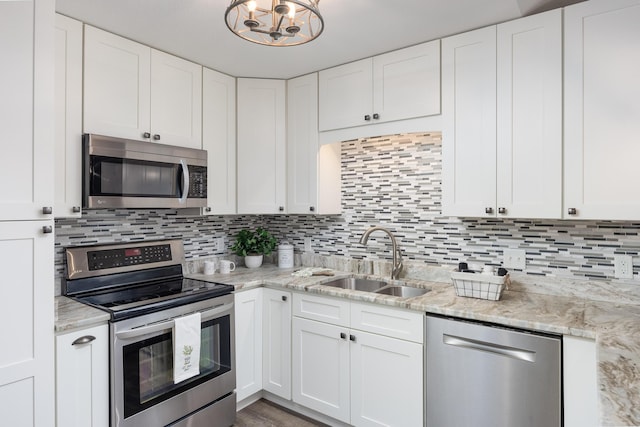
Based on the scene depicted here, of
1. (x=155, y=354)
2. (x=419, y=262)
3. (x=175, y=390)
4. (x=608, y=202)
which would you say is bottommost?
(x=175, y=390)

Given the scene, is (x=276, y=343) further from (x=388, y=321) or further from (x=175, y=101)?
(x=175, y=101)

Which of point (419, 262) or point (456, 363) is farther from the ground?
point (419, 262)

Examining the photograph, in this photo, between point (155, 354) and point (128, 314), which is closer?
point (128, 314)

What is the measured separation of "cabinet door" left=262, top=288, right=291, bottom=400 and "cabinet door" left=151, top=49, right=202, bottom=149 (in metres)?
1.19

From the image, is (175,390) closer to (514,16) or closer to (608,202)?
(608,202)

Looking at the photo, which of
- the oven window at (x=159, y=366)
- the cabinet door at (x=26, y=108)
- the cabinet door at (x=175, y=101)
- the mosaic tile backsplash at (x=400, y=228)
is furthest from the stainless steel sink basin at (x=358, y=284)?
the cabinet door at (x=26, y=108)

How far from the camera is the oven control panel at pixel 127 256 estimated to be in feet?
7.54

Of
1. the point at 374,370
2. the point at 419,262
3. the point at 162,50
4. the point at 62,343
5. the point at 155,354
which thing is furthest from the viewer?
the point at 419,262

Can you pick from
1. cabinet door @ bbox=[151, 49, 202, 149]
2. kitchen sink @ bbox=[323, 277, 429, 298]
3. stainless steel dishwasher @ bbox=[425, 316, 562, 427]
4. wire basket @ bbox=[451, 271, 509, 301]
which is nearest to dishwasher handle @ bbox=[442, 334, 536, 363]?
stainless steel dishwasher @ bbox=[425, 316, 562, 427]

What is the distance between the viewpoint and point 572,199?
1.87 metres

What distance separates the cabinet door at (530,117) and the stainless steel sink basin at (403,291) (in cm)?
72

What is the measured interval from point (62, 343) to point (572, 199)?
8.00 feet

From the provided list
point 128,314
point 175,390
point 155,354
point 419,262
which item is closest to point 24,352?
point 128,314

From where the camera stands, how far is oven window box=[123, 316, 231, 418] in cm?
186
